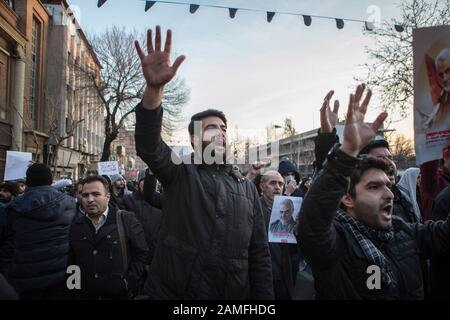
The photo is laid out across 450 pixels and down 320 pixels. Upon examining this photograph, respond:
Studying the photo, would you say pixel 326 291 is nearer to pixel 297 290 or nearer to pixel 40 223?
pixel 297 290

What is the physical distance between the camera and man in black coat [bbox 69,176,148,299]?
11.4 feet

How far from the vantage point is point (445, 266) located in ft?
8.51

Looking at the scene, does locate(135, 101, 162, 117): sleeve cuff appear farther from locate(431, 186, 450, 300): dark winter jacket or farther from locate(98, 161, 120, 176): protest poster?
locate(98, 161, 120, 176): protest poster

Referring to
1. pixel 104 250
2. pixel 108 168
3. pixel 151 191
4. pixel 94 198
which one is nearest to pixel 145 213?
pixel 151 191

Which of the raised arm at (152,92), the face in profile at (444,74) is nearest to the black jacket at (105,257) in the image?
the raised arm at (152,92)

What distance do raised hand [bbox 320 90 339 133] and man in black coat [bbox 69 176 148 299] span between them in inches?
83.9

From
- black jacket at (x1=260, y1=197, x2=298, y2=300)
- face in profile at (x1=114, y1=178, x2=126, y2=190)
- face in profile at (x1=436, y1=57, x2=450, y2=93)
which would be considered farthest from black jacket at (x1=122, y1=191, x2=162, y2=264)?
face in profile at (x1=436, y1=57, x2=450, y2=93)

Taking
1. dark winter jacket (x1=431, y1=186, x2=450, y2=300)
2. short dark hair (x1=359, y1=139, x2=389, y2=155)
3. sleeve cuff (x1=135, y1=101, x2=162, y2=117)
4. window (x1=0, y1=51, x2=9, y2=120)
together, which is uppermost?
window (x1=0, y1=51, x2=9, y2=120)

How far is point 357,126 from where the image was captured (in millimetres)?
1952

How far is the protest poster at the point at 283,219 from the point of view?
416cm

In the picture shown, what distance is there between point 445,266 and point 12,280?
351cm

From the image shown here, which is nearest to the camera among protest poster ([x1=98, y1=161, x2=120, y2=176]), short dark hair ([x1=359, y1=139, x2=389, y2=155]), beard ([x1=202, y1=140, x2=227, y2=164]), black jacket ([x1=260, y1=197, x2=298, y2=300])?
beard ([x1=202, y1=140, x2=227, y2=164])

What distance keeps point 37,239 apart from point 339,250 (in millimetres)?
2816

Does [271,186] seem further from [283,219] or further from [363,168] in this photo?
[363,168]
